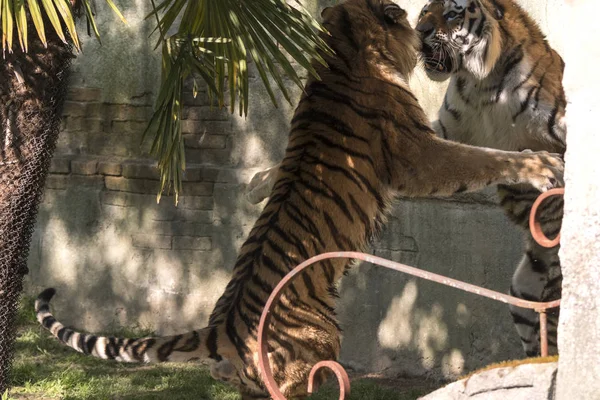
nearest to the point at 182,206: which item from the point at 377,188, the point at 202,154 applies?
the point at 202,154

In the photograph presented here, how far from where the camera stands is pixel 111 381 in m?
5.91

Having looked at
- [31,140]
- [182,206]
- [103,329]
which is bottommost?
[103,329]

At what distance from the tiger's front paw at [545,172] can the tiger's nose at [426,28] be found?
3.38 feet

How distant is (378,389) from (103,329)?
2.38 m

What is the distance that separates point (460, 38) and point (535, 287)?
1.41 m

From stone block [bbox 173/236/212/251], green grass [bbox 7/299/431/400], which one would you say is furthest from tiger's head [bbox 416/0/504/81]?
stone block [bbox 173/236/212/251]

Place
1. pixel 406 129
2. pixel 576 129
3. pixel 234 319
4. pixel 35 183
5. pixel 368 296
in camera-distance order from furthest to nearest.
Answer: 1. pixel 368 296
2. pixel 35 183
3. pixel 406 129
4. pixel 234 319
5. pixel 576 129

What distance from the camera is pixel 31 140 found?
15.3ft

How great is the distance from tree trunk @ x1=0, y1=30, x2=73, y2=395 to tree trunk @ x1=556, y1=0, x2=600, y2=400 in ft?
9.92

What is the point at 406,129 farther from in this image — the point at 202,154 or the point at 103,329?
the point at 103,329

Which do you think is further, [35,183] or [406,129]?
[35,183]

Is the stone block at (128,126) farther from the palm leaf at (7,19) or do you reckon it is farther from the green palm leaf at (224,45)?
the palm leaf at (7,19)

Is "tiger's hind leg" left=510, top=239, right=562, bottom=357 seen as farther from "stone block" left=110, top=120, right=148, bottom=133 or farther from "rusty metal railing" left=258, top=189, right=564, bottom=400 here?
"stone block" left=110, top=120, right=148, bottom=133

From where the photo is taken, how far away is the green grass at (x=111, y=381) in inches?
221
